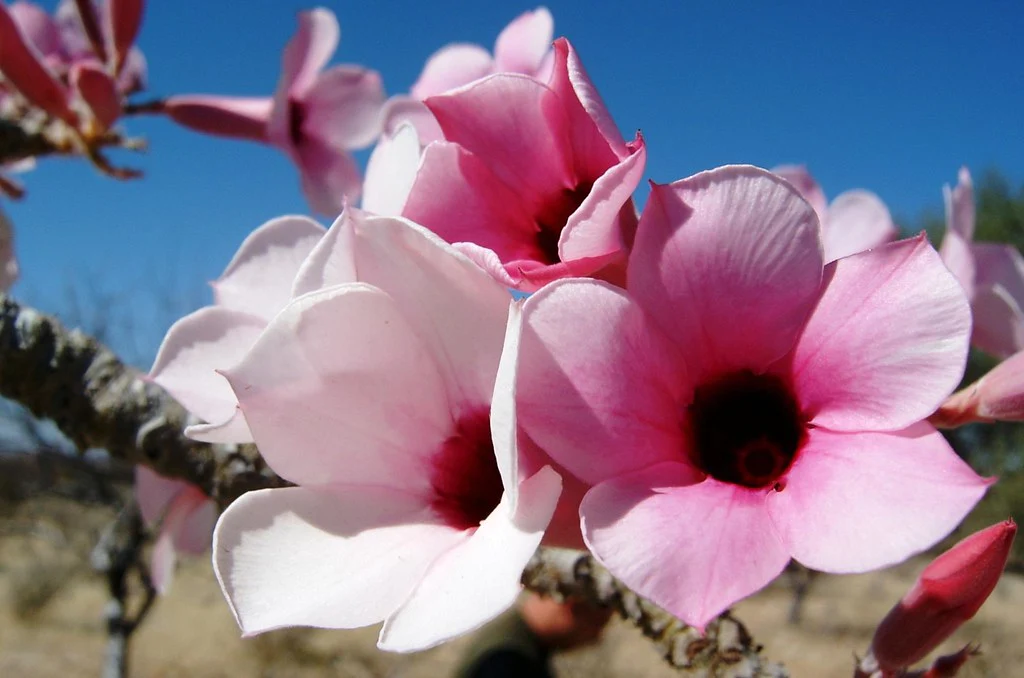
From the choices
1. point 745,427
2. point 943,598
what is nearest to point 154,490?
point 745,427

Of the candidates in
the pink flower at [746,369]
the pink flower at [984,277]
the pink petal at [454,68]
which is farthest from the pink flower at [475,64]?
the pink flower at [984,277]

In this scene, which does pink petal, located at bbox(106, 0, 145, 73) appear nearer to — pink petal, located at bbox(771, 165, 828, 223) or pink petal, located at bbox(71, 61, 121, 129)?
pink petal, located at bbox(71, 61, 121, 129)

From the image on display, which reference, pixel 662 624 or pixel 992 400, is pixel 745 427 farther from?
pixel 662 624

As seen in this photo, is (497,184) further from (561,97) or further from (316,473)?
(316,473)

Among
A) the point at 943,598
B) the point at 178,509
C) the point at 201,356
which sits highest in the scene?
the point at 201,356

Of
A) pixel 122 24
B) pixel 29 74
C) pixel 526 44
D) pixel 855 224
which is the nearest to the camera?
pixel 526 44

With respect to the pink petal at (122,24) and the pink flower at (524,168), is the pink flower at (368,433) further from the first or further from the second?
the pink petal at (122,24)
